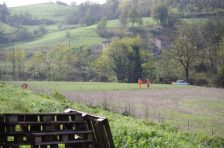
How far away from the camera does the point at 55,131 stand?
8203mm

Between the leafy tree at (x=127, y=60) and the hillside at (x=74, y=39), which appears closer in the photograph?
the leafy tree at (x=127, y=60)

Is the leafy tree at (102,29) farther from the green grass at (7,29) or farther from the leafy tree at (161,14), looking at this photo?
the green grass at (7,29)

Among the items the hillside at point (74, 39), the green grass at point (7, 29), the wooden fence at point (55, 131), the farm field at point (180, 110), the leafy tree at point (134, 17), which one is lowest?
the farm field at point (180, 110)

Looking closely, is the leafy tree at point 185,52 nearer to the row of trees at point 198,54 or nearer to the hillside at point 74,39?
the row of trees at point 198,54

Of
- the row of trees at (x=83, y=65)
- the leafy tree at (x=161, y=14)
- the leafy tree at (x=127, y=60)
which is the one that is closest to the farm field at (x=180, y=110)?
the leafy tree at (x=127, y=60)

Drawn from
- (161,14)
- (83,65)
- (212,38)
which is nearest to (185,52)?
(212,38)

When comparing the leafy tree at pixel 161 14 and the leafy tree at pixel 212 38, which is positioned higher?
the leafy tree at pixel 161 14

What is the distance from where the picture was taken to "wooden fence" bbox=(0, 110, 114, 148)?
786 cm

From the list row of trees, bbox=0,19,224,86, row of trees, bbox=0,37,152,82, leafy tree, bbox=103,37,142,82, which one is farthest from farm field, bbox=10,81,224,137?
row of trees, bbox=0,37,152,82

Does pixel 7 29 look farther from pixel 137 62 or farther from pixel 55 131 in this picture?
pixel 55 131

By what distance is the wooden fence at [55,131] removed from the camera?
7.86 meters

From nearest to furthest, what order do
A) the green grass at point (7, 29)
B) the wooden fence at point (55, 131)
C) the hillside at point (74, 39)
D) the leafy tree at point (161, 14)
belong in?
the wooden fence at point (55, 131), the hillside at point (74, 39), the leafy tree at point (161, 14), the green grass at point (7, 29)

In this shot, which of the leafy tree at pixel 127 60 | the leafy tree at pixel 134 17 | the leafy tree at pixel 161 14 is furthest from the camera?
the leafy tree at pixel 134 17

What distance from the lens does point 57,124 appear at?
842cm
